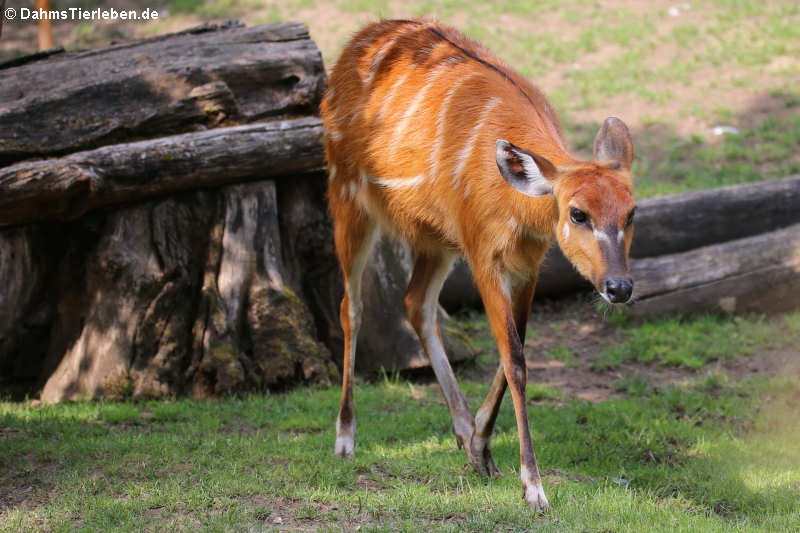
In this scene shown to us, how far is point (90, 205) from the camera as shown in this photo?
21.1 ft

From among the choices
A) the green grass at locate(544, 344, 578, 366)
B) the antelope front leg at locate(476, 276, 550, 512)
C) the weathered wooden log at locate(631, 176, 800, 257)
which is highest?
the antelope front leg at locate(476, 276, 550, 512)

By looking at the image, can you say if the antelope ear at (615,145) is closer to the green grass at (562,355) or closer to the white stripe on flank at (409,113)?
the white stripe on flank at (409,113)

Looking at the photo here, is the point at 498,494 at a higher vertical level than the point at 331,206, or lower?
lower

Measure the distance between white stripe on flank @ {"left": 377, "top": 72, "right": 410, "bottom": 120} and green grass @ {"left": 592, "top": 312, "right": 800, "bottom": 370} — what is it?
298 centimetres

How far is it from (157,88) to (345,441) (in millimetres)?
2927

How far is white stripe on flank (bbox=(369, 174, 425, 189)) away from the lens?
5456mm

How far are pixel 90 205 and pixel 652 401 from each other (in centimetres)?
408

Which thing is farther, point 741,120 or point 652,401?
point 741,120

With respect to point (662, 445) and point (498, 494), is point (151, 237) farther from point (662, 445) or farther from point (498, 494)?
point (662, 445)

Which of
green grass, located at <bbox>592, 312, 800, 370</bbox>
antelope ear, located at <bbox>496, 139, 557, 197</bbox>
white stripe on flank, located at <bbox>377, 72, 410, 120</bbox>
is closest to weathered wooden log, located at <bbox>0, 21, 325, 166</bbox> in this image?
white stripe on flank, located at <bbox>377, 72, 410, 120</bbox>

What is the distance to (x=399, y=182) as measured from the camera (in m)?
5.58

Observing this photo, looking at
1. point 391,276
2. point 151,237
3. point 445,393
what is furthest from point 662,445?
point 151,237

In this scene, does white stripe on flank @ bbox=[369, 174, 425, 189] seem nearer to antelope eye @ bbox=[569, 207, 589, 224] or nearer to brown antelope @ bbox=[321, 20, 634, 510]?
brown antelope @ bbox=[321, 20, 634, 510]

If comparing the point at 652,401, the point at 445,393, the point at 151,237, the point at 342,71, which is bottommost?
the point at 652,401
